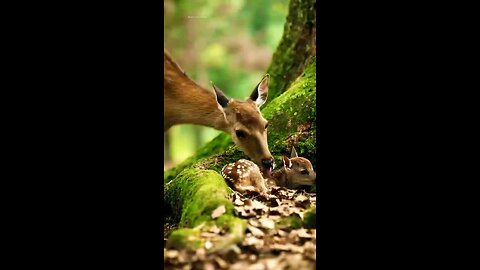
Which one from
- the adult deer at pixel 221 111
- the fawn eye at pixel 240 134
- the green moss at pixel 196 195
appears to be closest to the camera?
the green moss at pixel 196 195

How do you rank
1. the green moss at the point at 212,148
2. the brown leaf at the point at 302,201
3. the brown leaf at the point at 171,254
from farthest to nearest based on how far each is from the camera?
the green moss at the point at 212,148, the brown leaf at the point at 302,201, the brown leaf at the point at 171,254

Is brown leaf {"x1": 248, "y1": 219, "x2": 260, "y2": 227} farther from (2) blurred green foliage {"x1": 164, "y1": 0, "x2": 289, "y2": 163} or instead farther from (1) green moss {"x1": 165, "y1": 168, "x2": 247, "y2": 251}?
(2) blurred green foliage {"x1": 164, "y1": 0, "x2": 289, "y2": 163}

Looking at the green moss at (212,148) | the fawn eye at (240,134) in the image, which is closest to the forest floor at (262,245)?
the fawn eye at (240,134)

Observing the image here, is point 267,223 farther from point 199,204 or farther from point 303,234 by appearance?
point 199,204

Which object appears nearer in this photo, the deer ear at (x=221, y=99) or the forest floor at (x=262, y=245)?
the forest floor at (x=262, y=245)

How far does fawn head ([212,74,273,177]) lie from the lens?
170 inches

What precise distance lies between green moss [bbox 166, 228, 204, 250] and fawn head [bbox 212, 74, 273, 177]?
1250 millimetres

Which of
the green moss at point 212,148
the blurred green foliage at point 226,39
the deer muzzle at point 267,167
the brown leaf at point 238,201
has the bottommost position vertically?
the brown leaf at point 238,201

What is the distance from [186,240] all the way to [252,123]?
5.20ft

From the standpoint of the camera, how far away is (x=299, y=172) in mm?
3977

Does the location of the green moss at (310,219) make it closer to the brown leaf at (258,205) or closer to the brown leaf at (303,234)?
the brown leaf at (303,234)

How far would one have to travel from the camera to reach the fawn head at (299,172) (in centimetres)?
387

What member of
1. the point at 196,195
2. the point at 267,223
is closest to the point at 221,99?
the point at 196,195
